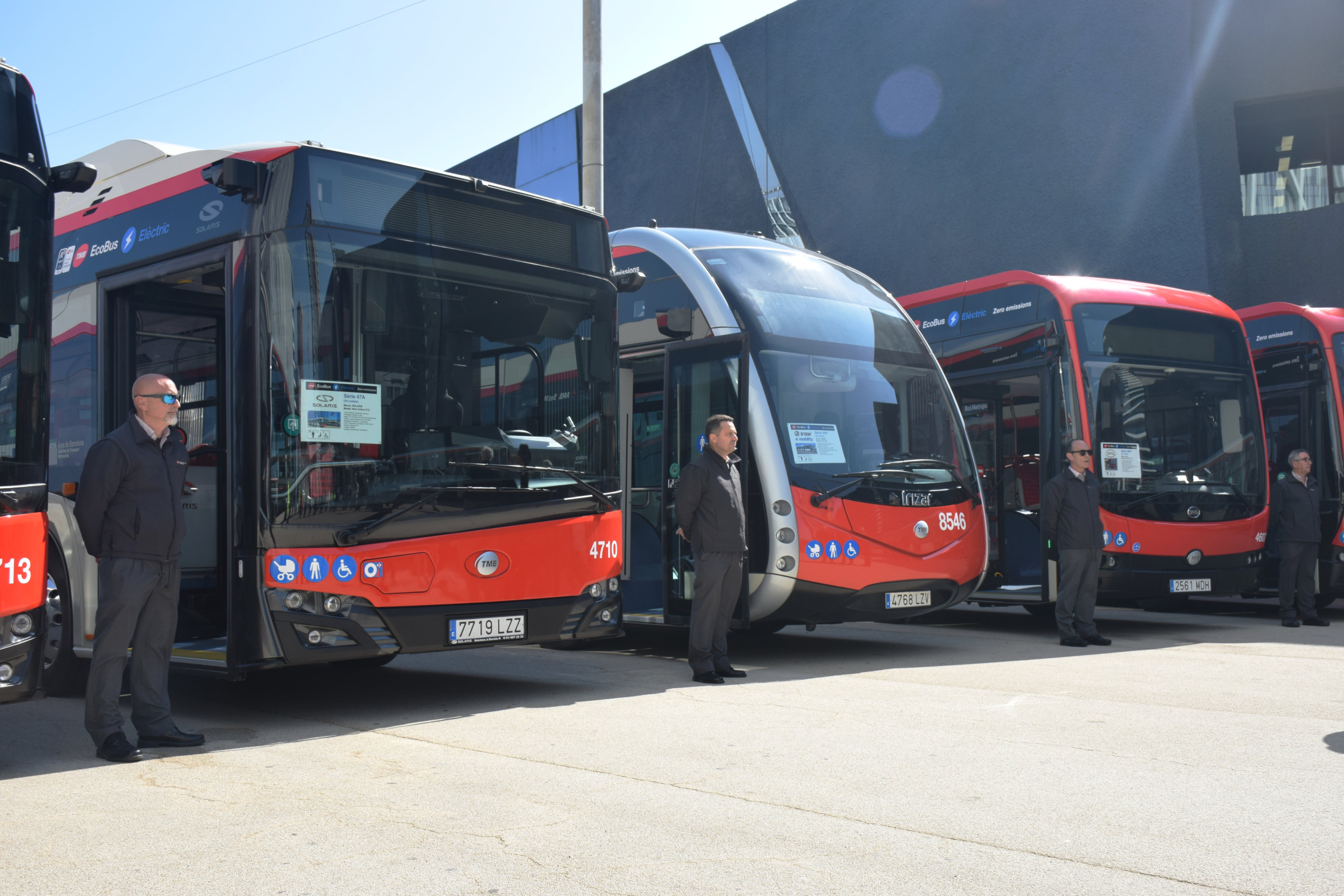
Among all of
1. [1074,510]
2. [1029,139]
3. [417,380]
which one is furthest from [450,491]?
[1029,139]

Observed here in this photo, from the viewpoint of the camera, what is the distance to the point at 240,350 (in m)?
6.54

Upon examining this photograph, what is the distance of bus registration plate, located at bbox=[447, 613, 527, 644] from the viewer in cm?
700

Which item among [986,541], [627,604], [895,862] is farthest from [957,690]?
[895,862]

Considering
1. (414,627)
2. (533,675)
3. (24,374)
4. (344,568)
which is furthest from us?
(533,675)

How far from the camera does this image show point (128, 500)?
573cm

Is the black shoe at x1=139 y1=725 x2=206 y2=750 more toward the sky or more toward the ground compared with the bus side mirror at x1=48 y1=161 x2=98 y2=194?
more toward the ground

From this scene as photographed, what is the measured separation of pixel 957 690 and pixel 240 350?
184 inches

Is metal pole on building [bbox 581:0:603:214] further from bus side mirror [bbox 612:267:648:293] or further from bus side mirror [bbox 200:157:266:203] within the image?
bus side mirror [bbox 200:157:266:203]

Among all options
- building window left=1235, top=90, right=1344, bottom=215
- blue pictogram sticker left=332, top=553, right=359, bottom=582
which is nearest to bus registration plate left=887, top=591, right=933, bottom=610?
blue pictogram sticker left=332, top=553, right=359, bottom=582

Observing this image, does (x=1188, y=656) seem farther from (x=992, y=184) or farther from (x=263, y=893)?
(x=992, y=184)

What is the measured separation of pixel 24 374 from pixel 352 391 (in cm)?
162

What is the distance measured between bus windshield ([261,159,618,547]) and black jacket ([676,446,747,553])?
2.13ft

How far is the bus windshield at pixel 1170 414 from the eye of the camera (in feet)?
36.8

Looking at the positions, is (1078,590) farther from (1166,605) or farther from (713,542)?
(1166,605)
